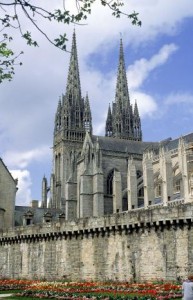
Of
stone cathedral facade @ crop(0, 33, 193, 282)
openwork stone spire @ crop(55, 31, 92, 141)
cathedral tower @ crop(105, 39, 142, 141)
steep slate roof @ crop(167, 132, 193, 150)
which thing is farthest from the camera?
cathedral tower @ crop(105, 39, 142, 141)

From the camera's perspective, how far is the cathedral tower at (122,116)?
122m

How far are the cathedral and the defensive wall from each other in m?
18.0

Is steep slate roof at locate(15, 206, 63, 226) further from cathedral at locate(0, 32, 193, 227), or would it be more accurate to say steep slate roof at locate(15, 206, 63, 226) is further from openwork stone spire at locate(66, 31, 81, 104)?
openwork stone spire at locate(66, 31, 81, 104)

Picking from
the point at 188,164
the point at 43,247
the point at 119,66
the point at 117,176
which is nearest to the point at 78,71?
the point at 119,66

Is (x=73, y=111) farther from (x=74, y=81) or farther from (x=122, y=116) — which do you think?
(x=122, y=116)

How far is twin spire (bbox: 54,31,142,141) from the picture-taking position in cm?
11825

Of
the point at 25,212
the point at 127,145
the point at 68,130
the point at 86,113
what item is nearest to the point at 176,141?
the point at 127,145

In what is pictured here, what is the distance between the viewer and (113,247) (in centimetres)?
3114

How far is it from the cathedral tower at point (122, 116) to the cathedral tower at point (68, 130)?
6.96m

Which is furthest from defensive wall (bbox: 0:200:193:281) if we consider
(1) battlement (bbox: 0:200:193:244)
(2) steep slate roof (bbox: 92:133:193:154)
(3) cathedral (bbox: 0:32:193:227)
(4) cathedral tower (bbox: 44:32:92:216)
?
(4) cathedral tower (bbox: 44:32:92:216)

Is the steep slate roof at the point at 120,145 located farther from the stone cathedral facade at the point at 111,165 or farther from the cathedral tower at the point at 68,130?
the cathedral tower at the point at 68,130

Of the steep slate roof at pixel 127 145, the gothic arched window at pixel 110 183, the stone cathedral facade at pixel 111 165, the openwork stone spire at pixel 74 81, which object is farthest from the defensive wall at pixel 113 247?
the openwork stone spire at pixel 74 81

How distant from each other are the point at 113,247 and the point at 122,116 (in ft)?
307

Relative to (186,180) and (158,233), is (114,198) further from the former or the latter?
(158,233)
